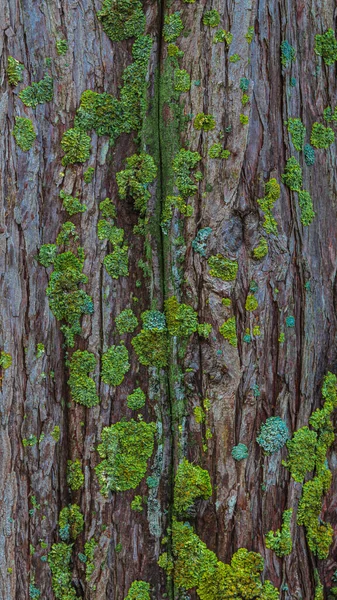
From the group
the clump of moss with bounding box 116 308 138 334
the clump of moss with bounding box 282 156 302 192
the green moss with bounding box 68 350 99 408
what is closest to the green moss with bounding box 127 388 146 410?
the green moss with bounding box 68 350 99 408

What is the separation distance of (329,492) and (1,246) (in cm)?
171

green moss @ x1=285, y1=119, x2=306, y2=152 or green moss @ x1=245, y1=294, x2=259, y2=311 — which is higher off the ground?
green moss @ x1=285, y1=119, x2=306, y2=152

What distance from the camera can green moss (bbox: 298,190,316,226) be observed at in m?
2.43

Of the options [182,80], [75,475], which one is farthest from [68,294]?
[182,80]

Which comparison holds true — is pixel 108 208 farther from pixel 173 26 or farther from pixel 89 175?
pixel 173 26

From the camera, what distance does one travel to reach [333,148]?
101 inches

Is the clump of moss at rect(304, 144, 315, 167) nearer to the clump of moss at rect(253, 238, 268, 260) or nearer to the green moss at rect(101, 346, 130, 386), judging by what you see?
the clump of moss at rect(253, 238, 268, 260)

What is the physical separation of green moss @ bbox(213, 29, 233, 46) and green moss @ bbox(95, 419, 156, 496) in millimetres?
1604

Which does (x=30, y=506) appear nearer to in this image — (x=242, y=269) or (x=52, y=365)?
(x=52, y=365)

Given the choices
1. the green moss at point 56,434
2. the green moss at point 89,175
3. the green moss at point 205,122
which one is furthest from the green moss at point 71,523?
the green moss at point 205,122

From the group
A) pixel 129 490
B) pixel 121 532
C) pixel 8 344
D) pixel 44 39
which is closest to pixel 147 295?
pixel 8 344

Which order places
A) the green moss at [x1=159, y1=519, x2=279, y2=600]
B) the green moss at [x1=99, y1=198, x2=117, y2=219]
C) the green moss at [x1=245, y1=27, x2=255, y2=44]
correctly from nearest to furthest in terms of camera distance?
the green moss at [x1=159, y1=519, x2=279, y2=600] < the green moss at [x1=245, y1=27, x2=255, y2=44] < the green moss at [x1=99, y1=198, x2=117, y2=219]

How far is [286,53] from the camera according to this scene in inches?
95.7

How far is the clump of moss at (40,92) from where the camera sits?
2.43 m
